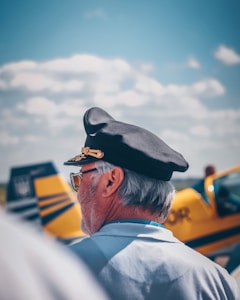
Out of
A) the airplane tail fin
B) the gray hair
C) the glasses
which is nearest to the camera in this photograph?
the gray hair

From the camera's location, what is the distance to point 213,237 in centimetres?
532

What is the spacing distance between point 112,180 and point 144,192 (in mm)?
98

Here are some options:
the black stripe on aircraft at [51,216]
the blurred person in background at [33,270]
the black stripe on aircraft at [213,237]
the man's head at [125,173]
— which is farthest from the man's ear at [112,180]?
the black stripe on aircraft at [51,216]

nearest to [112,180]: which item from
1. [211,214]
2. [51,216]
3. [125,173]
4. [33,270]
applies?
[125,173]

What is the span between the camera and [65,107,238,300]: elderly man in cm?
100

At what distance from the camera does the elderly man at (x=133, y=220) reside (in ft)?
3.27

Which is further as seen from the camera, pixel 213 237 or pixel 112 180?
pixel 213 237

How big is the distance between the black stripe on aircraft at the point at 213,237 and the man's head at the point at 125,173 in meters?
4.14

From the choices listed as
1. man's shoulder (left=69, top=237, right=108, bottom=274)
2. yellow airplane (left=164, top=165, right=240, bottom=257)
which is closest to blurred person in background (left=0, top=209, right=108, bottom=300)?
man's shoulder (left=69, top=237, right=108, bottom=274)

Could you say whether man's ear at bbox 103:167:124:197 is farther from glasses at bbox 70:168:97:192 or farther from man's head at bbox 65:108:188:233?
glasses at bbox 70:168:97:192

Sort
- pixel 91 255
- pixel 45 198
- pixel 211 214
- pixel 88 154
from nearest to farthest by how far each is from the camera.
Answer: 1. pixel 91 255
2. pixel 88 154
3. pixel 211 214
4. pixel 45 198

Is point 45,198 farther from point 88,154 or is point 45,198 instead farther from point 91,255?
point 91,255

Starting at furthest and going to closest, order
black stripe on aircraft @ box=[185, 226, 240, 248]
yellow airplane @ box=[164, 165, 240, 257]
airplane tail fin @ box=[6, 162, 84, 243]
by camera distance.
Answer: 1. airplane tail fin @ box=[6, 162, 84, 243]
2. black stripe on aircraft @ box=[185, 226, 240, 248]
3. yellow airplane @ box=[164, 165, 240, 257]

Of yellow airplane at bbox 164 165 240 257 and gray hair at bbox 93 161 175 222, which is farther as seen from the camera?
yellow airplane at bbox 164 165 240 257
